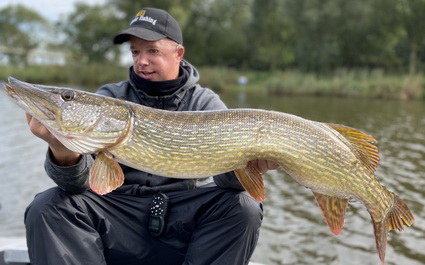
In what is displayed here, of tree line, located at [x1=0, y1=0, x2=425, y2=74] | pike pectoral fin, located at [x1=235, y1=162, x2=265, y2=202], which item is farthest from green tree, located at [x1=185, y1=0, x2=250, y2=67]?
pike pectoral fin, located at [x1=235, y1=162, x2=265, y2=202]

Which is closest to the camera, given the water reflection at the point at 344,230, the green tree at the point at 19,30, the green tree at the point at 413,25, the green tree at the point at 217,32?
the water reflection at the point at 344,230

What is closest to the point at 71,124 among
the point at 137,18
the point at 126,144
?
the point at 126,144

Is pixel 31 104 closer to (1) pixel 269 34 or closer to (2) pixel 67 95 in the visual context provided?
(2) pixel 67 95

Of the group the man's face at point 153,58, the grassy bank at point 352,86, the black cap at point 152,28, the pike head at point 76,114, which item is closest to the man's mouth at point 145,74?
the man's face at point 153,58

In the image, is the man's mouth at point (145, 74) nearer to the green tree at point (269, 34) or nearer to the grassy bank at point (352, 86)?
the grassy bank at point (352, 86)

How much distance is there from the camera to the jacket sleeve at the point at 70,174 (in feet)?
6.82

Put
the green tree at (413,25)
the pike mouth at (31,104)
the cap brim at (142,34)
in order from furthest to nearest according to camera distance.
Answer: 1. the green tree at (413,25)
2. the cap brim at (142,34)
3. the pike mouth at (31,104)

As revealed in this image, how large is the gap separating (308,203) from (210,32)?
1514 inches

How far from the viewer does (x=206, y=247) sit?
224 cm

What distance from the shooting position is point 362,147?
217 cm

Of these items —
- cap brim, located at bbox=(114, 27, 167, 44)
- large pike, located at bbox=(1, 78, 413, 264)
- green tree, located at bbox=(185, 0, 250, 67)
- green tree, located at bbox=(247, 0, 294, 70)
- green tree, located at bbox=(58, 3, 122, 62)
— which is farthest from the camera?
green tree, located at bbox=(58, 3, 122, 62)

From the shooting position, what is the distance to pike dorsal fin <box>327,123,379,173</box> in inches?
83.9

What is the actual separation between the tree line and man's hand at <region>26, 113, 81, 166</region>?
1147 inches

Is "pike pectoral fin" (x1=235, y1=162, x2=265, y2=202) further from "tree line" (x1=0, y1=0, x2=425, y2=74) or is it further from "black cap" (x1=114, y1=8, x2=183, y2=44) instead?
"tree line" (x1=0, y1=0, x2=425, y2=74)
